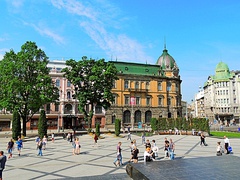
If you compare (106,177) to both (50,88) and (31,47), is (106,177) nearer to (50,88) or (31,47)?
(50,88)

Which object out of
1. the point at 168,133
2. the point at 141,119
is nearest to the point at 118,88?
the point at 141,119

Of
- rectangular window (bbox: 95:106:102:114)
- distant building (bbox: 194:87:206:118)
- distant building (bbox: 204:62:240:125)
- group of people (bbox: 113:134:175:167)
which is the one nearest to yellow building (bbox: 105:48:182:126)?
rectangular window (bbox: 95:106:102:114)

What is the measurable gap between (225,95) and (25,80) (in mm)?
69782

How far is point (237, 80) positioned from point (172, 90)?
26873 millimetres

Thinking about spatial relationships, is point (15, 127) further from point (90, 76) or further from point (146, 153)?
point (146, 153)

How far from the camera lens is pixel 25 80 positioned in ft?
112

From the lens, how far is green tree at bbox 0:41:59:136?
103 feet

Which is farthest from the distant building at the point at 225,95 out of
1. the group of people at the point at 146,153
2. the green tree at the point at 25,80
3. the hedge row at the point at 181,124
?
the group of people at the point at 146,153

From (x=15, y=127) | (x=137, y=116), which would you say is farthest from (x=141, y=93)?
(x=15, y=127)

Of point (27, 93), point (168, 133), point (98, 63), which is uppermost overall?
point (98, 63)

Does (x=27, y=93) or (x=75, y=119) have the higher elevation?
(x=27, y=93)

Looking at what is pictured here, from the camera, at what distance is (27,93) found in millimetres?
33438

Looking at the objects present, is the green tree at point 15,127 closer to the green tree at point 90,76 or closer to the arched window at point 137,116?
the green tree at point 90,76

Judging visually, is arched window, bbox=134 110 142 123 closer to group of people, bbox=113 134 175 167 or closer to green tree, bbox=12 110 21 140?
green tree, bbox=12 110 21 140
